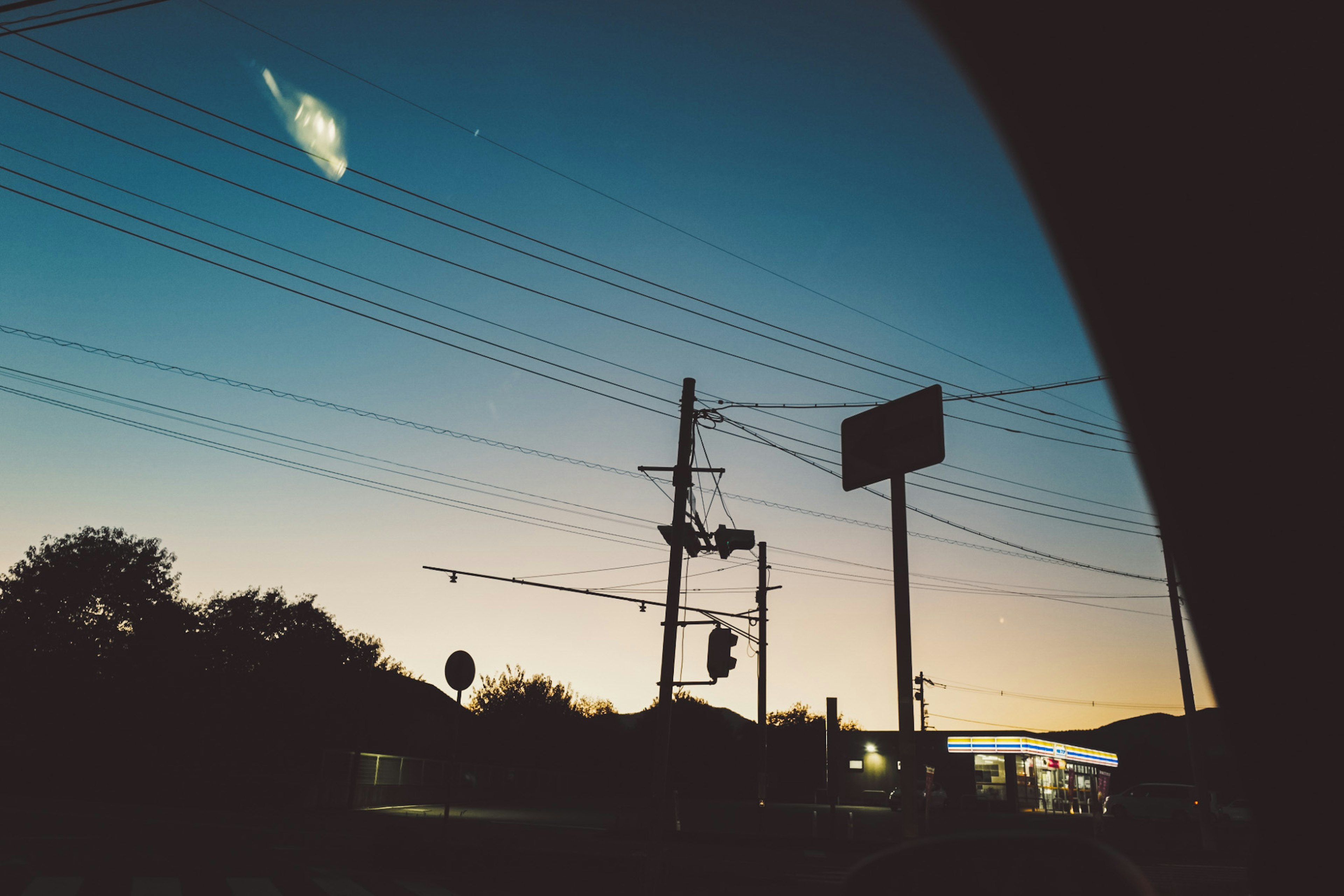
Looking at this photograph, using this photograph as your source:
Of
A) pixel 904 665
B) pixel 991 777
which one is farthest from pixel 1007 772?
pixel 904 665

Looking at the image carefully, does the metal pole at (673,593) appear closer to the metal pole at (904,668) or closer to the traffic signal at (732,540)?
the traffic signal at (732,540)

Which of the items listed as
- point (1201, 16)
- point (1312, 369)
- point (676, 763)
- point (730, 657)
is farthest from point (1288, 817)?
point (676, 763)

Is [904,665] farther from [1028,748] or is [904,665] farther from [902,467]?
[1028,748]

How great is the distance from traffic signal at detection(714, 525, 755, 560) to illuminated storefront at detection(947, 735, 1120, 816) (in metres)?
43.8

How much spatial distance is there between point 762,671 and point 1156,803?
2046 centimetres

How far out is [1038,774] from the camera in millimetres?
52781

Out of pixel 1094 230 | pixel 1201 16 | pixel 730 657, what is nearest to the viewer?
pixel 1201 16

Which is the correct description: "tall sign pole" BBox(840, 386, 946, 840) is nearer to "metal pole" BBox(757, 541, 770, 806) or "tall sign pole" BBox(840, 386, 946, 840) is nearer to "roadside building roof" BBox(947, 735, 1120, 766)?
"metal pole" BBox(757, 541, 770, 806)

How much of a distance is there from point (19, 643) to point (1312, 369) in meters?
73.8

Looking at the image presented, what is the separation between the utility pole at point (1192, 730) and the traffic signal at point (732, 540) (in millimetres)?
11859

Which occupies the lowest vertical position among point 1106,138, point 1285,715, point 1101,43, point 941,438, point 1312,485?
point 1285,715

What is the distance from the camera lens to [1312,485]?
1.48 metres

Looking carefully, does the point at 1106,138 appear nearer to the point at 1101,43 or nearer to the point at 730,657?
the point at 1101,43

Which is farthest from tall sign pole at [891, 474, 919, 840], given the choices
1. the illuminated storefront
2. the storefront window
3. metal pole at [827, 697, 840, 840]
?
the storefront window
